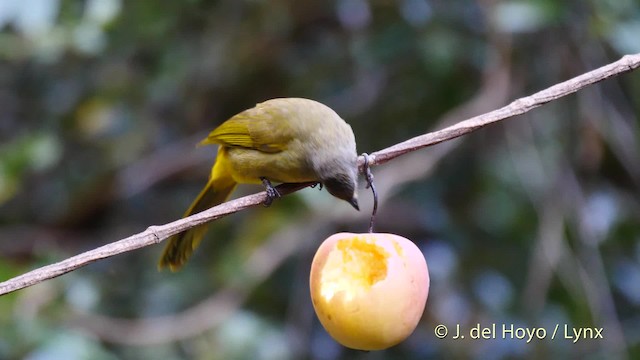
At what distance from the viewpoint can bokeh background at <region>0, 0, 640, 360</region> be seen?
368 cm

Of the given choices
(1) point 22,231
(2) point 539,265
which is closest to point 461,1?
(2) point 539,265

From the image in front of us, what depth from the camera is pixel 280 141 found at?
9.64ft

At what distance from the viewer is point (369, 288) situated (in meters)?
2.08

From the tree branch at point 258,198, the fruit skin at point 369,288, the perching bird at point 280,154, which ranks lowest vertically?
the fruit skin at point 369,288

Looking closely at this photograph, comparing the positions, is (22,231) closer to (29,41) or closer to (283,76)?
(29,41)

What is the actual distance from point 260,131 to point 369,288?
1.07 m

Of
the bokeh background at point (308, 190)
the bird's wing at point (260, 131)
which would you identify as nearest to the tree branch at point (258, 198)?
the bird's wing at point (260, 131)

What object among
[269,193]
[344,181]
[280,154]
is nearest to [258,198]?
[269,193]

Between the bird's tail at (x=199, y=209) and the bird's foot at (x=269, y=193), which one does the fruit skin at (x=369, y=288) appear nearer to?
the bird's foot at (x=269, y=193)

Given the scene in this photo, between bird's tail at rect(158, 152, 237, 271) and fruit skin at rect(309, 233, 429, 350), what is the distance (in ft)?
2.72

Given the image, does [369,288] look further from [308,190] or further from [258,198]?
[308,190]

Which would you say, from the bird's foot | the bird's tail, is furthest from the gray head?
the bird's tail

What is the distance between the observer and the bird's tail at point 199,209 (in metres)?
2.89

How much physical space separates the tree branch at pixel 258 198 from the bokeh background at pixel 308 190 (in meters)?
1.29
